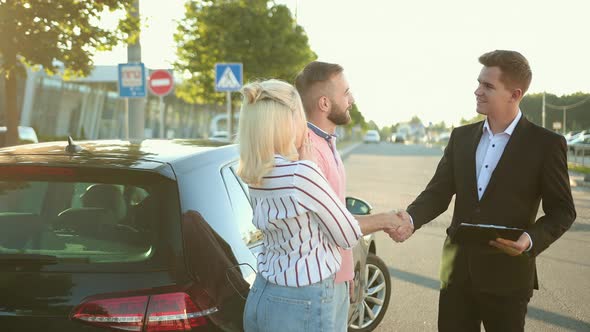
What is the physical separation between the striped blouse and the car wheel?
2527mm

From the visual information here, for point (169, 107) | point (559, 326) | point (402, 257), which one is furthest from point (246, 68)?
point (169, 107)

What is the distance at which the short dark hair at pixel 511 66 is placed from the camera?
320 cm

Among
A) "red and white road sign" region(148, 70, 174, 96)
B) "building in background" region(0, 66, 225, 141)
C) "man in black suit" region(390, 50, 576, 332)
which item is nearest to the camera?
"man in black suit" region(390, 50, 576, 332)

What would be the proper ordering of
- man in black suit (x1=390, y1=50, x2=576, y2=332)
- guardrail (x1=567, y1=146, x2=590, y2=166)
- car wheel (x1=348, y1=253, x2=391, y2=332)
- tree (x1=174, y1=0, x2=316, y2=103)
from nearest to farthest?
man in black suit (x1=390, y1=50, x2=576, y2=332) < car wheel (x1=348, y1=253, x2=391, y2=332) < guardrail (x1=567, y1=146, x2=590, y2=166) < tree (x1=174, y1=0, x2=316, y2=103)

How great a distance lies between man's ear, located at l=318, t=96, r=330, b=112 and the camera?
2.88 meters

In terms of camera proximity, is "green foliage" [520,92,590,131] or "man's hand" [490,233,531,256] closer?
"man's hand" [490,233,531,256]

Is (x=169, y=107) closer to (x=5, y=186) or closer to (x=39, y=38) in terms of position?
(x=39, y=38)

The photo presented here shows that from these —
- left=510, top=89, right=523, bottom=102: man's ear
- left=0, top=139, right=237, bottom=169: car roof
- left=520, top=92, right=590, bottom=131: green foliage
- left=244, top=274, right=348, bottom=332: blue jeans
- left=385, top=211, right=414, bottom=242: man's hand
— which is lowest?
left=520, top=92, right=590, bottom=131: green foliage

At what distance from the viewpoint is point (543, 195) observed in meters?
3.12

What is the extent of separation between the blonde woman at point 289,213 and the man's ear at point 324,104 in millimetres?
372

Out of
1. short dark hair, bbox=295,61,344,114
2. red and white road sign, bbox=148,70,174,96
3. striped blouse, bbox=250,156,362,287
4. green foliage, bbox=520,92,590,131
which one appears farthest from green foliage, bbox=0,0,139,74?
green foliage, bbox=520,92,590,131

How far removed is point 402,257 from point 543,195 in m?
5.22

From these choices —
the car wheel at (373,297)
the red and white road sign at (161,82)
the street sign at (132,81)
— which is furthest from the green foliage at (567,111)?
the car wheel at (373,297)

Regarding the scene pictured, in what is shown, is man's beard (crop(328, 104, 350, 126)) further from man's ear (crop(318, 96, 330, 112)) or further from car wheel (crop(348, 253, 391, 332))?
car wheel (crop(348, 253, 391, 332))
